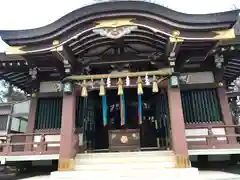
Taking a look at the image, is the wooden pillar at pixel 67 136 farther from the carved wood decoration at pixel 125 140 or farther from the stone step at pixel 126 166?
the carved wood decoration at pixel 125 140

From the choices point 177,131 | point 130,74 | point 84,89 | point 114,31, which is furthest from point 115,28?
point 177,131

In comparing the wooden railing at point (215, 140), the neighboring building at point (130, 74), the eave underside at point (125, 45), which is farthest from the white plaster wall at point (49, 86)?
the wooden railing at point (215, 140)

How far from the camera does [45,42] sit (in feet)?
22.4

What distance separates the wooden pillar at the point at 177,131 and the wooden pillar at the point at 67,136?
10.1 feet

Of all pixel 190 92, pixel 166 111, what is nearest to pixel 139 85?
pixel 166 111

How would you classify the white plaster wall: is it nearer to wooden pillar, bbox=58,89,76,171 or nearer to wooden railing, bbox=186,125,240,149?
wooden pillar, bbox=58,89,76,171

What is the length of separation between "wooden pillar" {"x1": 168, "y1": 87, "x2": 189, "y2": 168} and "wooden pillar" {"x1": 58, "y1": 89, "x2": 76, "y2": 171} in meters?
3.08

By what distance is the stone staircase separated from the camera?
219 inches

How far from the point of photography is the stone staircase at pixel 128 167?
18.2ft

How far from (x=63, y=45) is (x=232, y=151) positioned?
Result: 20.1 feet

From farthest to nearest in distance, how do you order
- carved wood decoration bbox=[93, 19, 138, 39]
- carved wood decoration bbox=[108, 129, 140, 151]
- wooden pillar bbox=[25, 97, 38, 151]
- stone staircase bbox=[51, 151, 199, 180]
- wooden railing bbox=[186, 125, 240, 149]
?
wooden pillar bbox=[25, 97, 38, 151]
carved wood decoration bbox=[108, 129, 140, 151]
wooden railing bbox=[186, 125, 240, 149]
carved wood decoration bbox=[93, 19, 138, 39]
stone staircase bbox=[51, 151, 199, 180]

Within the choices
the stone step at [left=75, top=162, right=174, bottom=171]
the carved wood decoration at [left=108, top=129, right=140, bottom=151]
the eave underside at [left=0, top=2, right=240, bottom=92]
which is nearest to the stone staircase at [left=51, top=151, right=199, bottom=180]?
the stone step at [left=75, top=162, right=174, bottom=171]

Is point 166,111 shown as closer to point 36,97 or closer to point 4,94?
point 36,97

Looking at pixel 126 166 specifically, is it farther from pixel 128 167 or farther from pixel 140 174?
pixel 140 174
